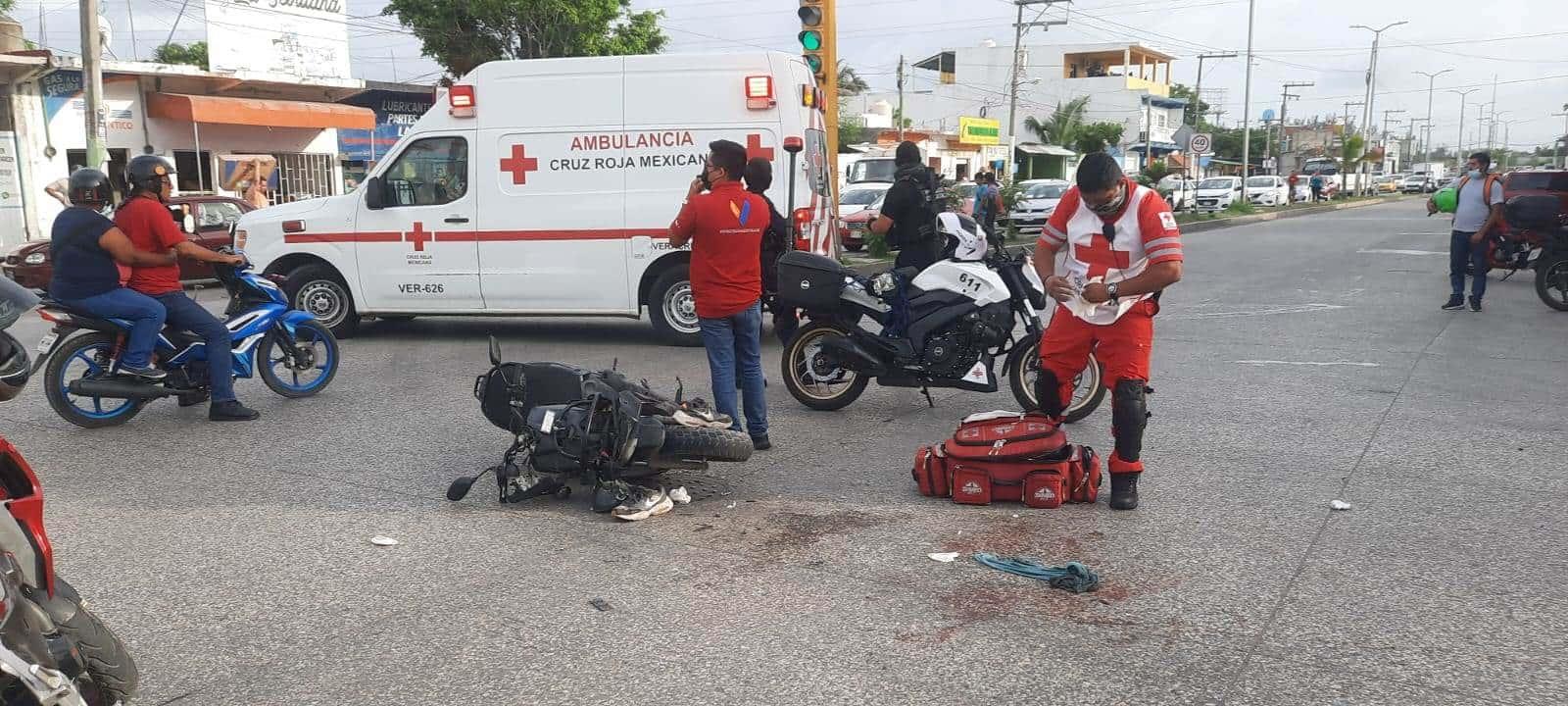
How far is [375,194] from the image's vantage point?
1062 centimetres

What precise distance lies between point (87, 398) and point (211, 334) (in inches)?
33.1

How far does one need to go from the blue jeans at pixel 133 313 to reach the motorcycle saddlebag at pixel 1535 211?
45.4 feet

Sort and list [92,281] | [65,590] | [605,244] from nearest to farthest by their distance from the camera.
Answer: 1. [65,590]
2. [92,281]
3. [605,244]

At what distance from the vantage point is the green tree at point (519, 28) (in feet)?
102

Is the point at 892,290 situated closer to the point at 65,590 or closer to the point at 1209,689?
the point at 1209,689

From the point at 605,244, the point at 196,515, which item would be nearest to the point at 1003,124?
the point at 605,244

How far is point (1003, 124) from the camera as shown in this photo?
74.5m

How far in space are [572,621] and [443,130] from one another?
725 cm

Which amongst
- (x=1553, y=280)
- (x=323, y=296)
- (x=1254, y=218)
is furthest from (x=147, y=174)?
(x=1254, y=218)

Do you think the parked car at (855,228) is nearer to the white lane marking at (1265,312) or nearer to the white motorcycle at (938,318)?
the white lane marking at (1265,312)

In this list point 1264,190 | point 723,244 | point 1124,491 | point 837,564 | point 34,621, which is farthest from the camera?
point 1264,190

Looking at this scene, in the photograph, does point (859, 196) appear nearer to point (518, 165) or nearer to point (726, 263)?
point (518, 165)

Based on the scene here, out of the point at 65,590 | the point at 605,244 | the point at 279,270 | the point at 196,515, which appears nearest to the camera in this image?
the point at 65,590

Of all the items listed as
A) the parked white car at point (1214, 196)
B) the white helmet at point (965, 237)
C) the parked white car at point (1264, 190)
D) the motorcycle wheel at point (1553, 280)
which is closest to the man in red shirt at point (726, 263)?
the white helmet at point (965, 237)
